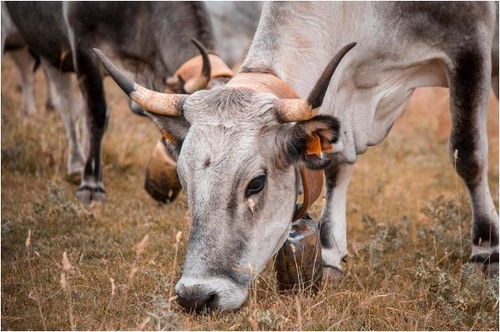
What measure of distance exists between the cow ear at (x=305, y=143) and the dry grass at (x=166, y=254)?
68 cm

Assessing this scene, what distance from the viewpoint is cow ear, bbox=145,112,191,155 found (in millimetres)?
4172

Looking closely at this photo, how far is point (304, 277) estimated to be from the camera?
4.40 meters

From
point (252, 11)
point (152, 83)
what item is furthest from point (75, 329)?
point (252, 11)

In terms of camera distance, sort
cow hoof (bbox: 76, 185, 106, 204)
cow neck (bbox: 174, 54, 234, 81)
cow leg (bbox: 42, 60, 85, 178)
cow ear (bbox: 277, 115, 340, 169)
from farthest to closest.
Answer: cow leg (bbox: 42, 60, 85, 178) → cow hoof (bbox: 76, 185, 106, 204) → cow neck (bbox: 174, 54, 234, 81) → cow ear (bbox: 277, 115, 340, 169)

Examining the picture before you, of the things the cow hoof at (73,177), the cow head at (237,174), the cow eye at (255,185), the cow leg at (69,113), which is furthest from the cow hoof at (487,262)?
the cow leg at (69,113)

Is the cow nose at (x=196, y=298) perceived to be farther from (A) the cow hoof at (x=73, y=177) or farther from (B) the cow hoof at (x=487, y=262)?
(A) the cow hoof at (x=73, y=177)

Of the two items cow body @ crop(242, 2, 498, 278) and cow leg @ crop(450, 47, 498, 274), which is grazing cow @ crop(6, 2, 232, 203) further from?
cow leg @ crop(450, 47, 498, 274)

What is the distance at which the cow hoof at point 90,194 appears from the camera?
288 inches

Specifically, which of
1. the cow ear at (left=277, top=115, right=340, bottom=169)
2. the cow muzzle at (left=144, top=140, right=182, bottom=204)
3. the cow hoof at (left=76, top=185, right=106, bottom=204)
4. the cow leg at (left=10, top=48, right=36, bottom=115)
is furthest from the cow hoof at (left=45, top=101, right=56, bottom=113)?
the cow ear at (left=277, top=115, right=340, bottom=169)

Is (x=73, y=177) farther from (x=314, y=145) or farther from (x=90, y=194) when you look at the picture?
(x=314, y=145)

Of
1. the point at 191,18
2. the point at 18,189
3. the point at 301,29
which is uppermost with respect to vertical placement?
the point at 301,29

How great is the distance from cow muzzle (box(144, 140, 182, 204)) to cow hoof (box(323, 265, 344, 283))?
1999 mm

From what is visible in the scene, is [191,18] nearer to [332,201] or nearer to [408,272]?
[332,201]

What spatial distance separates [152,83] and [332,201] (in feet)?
9.17
